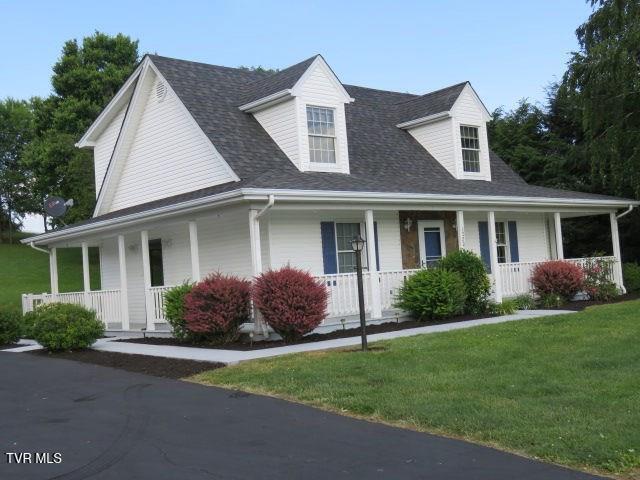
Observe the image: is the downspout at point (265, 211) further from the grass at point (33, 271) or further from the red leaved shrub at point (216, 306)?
the grass at point (33, 271)

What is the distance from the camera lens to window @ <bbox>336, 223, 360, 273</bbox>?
1673cm

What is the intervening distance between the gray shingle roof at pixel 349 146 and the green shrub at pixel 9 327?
3232 millimetres

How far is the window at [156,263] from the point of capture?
63.6ft

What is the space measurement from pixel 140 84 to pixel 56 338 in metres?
7.56

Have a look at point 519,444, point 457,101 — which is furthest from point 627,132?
point 519,444

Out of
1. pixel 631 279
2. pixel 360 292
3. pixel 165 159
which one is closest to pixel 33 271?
pixel 165 159

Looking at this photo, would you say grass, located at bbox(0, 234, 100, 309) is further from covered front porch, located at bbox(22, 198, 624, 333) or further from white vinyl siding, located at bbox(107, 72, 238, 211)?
white vinyl siding, located at bbox(107, 72, 238, 211)

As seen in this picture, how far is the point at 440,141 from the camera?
67.9 ft

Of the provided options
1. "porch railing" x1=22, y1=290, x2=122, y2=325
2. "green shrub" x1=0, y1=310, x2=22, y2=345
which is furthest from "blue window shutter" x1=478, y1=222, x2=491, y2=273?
"green shrub" x1=0, y1=310, x2=22, y2=345

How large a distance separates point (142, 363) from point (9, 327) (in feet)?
21.2

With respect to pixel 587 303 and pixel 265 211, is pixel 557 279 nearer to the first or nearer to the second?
pixel 587 303

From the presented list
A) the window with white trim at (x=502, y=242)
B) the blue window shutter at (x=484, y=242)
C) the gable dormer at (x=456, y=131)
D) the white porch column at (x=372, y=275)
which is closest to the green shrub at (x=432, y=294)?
the white porch column at (x=372, y=275)

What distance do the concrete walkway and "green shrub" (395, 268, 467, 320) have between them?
2.27 ft

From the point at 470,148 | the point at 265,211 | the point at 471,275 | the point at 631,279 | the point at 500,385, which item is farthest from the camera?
the point at 631,279
